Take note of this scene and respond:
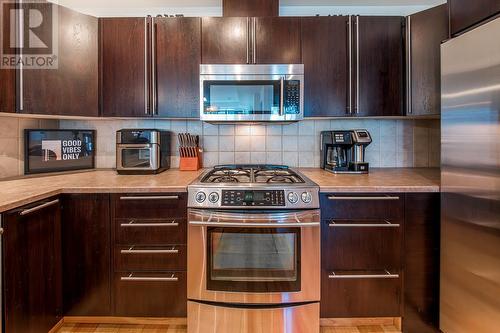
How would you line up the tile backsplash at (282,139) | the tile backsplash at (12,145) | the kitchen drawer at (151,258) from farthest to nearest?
the tile backsplash at (282,139) < the tile backsplash at (12,145) < the kitchen drawer at (151,258)

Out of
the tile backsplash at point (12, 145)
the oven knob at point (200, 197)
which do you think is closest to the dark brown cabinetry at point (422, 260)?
the oven knob at point (200, 197)

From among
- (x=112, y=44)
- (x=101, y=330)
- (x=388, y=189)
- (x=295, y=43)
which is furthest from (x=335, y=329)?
(x=112, y=44)

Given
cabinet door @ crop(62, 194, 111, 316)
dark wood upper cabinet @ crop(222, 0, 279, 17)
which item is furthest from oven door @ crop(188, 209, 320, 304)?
dark wood upper cabinet @ crop(222, 0, 279, 17)

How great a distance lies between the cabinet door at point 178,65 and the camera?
82.5 inches

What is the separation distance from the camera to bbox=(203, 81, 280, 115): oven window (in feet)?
6.54

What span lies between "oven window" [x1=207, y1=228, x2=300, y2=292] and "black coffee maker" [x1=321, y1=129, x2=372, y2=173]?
822mm

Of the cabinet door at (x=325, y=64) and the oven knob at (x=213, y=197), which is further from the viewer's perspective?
the cabinet door at (x=325, y=64)

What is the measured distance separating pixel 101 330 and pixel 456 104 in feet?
8.14

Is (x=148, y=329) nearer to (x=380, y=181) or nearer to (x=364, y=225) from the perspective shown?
(x=364, y=225)

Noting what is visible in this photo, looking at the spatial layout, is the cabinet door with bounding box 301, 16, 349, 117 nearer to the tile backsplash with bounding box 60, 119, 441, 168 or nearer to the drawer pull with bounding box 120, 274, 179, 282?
the tile backsplash with bounding box 60, 119, 441, 168

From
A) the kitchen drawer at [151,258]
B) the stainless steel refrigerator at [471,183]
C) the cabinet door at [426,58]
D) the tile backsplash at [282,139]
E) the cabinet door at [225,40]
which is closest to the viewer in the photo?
the stainless steel refrigerator at [471,183]

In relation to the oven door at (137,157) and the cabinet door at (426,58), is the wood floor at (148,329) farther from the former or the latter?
the cabinet door at (426,58)

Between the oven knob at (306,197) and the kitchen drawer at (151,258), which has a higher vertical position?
the oven knob at (306,197)

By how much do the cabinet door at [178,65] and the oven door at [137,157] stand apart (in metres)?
0.30
